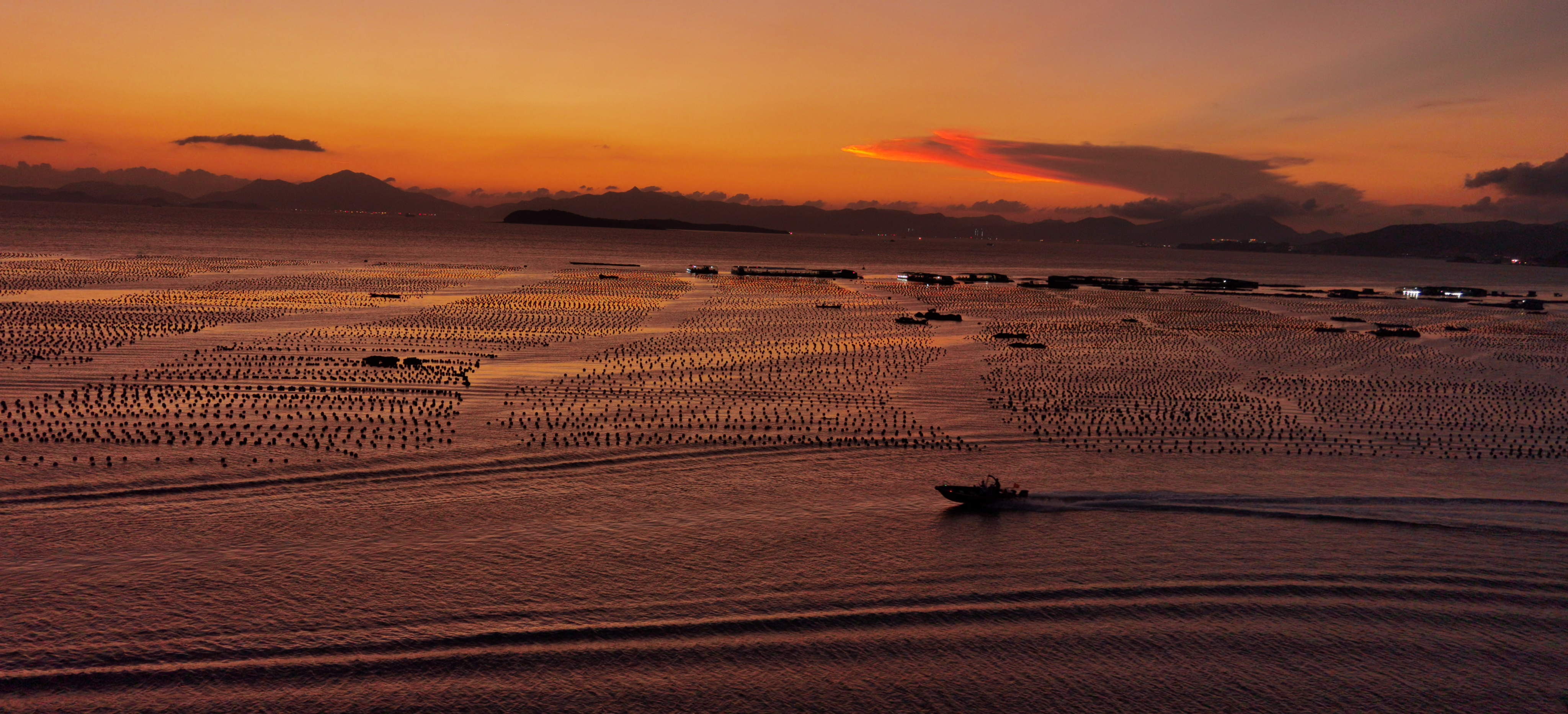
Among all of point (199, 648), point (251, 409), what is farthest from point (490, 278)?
point (199, 648)

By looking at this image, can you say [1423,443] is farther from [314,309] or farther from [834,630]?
[314,309]

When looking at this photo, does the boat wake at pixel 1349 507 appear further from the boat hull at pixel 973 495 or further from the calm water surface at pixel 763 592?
the boat hull at pixel 973 495

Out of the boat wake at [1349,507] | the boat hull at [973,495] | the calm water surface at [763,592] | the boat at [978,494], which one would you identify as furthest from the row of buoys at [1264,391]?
the boat hull at [973,495]

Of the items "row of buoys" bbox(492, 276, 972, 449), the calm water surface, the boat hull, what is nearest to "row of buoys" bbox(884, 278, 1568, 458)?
the calm water surface

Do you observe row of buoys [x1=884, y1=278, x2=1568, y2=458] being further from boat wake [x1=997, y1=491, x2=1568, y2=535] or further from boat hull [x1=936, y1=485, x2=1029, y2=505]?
boat hull [x1=936, y1=485, x2=1029, y2=505]

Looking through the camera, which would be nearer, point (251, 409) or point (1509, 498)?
point (1509, 498)

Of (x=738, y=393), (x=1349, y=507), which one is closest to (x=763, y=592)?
(x=1349, y=507)
